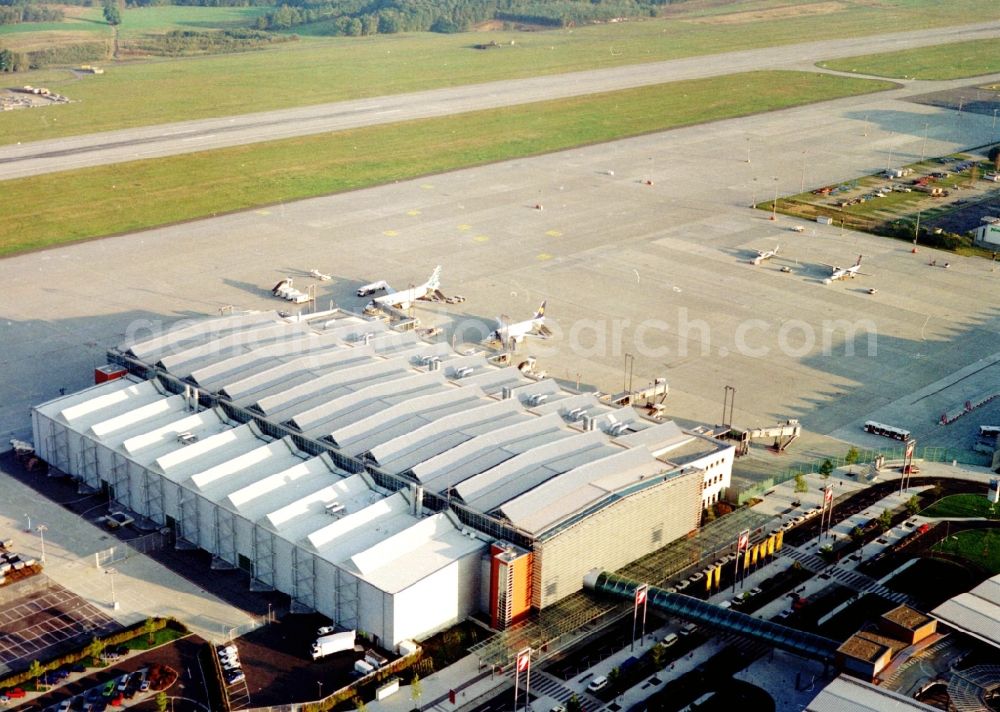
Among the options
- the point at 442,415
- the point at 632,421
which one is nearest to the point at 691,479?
the point at 632,421

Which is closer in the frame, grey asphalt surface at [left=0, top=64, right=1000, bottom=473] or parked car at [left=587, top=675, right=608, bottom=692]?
parked car at [left=587, top=675, right=608, bottom=692]

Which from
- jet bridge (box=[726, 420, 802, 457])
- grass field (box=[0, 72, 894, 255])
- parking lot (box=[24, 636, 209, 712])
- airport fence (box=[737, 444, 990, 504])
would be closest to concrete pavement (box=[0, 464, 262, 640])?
parking lot (box=[24, 636, 209, 712])

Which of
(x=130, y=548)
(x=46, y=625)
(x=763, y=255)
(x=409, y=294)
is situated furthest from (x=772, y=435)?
(x=46, y=625)

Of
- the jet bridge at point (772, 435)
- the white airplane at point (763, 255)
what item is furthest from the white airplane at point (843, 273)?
the jet bridge at point (772, 435)

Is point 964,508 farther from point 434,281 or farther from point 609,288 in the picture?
point 434,281

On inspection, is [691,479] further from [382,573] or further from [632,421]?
[382,573]

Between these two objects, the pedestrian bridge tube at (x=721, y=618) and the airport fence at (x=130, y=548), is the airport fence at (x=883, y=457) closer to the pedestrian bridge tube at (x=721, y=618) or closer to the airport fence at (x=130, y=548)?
the pedestrian bridge tube at (x=721, y=618)

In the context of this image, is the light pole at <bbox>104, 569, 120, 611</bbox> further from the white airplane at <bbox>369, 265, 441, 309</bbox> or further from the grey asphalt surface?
the white airplane at <bbox>369, 265, 441, 309</bbox>
